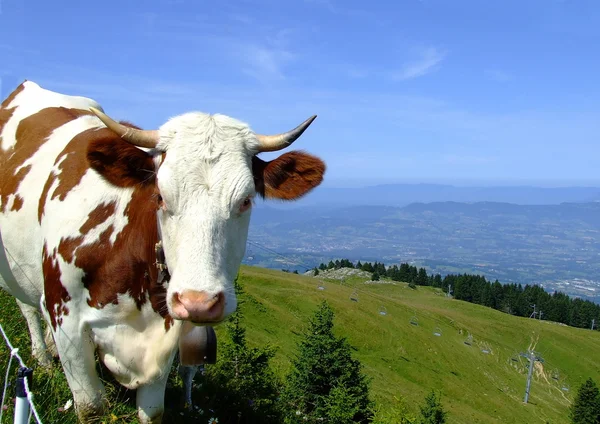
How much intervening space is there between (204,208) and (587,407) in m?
78.3

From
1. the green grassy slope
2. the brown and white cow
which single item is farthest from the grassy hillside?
the brown and white cow

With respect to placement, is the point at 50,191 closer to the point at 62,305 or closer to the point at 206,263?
the point at 62,305

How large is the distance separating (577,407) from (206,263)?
258 ft

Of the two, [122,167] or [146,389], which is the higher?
[122,167]

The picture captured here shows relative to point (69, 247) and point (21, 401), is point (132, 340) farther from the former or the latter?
point (21, 401)

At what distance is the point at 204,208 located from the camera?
3.69 metres

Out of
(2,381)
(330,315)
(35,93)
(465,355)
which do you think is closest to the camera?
(2,381)

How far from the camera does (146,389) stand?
506 cm

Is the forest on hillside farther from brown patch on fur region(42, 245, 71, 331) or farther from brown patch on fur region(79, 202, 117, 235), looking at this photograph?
brown patch on fur region(79, 202, 117, 235)

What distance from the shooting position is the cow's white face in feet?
11.3

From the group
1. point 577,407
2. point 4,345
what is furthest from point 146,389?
point 577,407

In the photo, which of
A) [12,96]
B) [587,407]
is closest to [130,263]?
[12,96]

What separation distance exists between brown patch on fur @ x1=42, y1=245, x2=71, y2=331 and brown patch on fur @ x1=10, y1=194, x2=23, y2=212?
1.23 m

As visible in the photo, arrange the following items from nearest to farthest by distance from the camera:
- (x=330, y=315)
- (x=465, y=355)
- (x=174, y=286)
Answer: (x=174, y=286) < (x=330, y=315) < (x=465, y=355)
